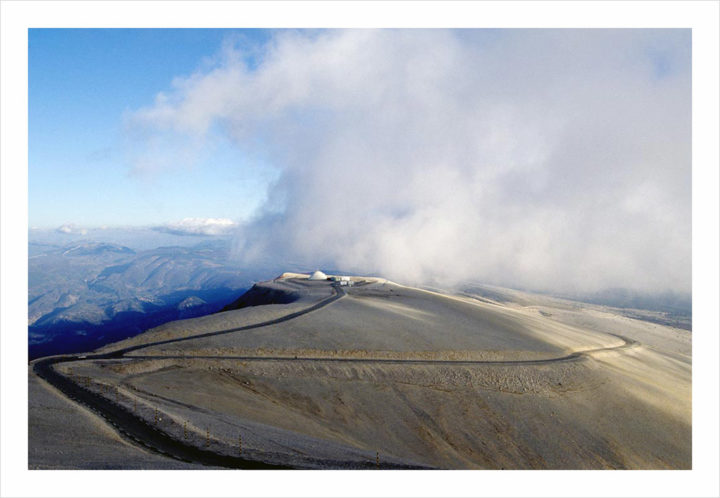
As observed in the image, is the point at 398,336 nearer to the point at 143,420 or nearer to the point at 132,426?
the point at 143,420

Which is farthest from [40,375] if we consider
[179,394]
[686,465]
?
[686,465]

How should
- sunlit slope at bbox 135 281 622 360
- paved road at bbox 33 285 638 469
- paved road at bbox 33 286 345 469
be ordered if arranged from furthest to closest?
sunlit slope at bbox 135 281 622 360, paved road at bbox 33 285 638 469, paved road at bbox 33 286 345 469

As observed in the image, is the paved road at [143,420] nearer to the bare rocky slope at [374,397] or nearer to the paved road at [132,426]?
the paved road at [132,426]

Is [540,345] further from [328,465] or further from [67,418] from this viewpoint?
[67,418]

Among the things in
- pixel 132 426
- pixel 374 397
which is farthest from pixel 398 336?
pixel 132 426

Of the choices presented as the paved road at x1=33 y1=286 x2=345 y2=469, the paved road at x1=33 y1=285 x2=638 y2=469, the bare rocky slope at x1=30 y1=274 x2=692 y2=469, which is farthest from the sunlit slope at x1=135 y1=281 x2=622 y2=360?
the paved road at x1=33 y1=286 x2=345 y2=469

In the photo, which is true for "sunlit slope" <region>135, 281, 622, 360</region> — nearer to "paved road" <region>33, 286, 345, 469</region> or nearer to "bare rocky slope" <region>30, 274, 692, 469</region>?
"bare rocky slope" <region>30, 274, 692, 469</region>

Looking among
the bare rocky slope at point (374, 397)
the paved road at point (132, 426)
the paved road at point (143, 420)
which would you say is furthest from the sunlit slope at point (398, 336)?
the paved road at point (132, 426)

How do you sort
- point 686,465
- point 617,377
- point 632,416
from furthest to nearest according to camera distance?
point 617,377, point 632,416, point 686,465
